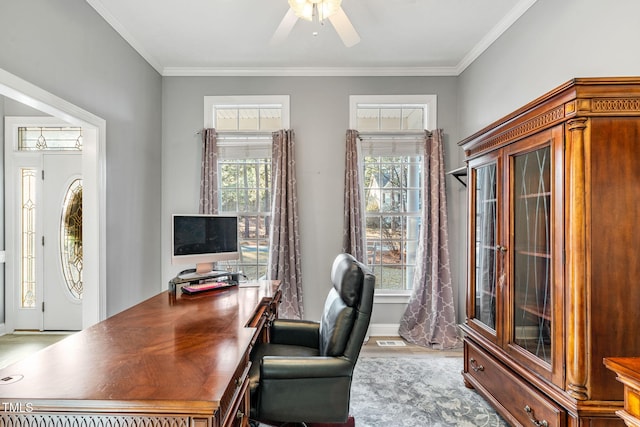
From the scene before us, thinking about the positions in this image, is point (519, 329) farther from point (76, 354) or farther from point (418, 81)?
point (418, 81)

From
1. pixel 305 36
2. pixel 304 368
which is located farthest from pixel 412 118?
pixel 304 368

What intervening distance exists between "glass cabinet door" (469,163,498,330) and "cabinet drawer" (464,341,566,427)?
27 centimetres

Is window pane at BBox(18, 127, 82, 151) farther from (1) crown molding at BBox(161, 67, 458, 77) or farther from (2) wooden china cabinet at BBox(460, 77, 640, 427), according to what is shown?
(2) wooden china cabinet at BBox(460, 77, 640, 427)

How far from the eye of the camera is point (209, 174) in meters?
3.58

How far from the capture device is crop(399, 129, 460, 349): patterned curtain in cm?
349

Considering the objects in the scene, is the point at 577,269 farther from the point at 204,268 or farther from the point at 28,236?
the point at 28,236

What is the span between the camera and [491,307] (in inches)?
88.8

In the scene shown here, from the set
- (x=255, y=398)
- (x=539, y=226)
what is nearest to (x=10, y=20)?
(x=255, y=398)

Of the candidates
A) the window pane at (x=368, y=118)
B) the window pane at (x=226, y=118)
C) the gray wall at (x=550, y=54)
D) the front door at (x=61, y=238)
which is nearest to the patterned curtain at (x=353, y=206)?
the window pane at (x=368, y=118)

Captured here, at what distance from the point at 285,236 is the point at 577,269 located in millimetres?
2579

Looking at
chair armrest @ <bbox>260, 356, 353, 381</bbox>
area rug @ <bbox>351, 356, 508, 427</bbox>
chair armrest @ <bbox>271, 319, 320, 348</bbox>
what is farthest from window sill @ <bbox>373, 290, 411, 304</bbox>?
chair armrest @ <bbox>260, 356, 353, 381</bbox>

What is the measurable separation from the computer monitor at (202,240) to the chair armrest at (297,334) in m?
0.80

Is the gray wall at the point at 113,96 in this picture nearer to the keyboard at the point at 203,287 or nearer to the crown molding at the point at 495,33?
the keyboard at the point at 203,287

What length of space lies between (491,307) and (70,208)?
444 centimetres
